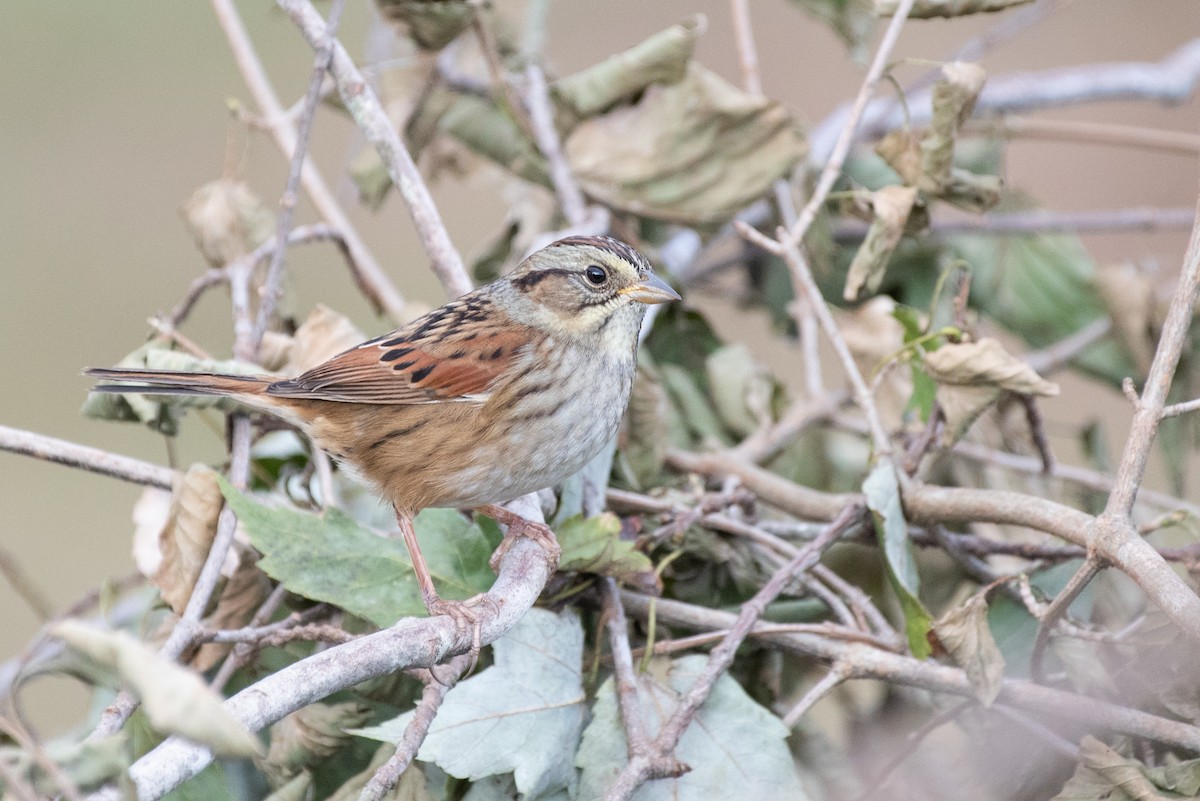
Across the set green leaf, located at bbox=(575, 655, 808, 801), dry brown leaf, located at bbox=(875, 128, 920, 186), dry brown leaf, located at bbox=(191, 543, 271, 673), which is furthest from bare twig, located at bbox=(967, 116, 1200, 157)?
dry brown leaf, located at bbox=(191, 543, 271, 673)

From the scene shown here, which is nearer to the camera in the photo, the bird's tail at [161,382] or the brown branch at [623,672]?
the brown branch at [623,672]

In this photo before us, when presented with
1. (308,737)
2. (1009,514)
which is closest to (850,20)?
(1009,514)

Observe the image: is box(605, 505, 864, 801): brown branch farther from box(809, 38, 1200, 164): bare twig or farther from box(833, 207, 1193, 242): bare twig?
box(809, 38, 1200, 164): bare twig

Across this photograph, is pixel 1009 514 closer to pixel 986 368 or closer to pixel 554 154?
pixel 986 368

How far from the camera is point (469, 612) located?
1.86m

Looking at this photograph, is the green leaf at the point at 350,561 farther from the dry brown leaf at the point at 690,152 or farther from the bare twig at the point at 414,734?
the dry brown leaf at the point at 690,152

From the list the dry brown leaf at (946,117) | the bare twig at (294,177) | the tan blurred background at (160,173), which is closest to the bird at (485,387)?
the bare twig at (294,177)

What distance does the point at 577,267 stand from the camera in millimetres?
2766

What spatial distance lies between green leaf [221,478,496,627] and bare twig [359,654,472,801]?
31 centimetres

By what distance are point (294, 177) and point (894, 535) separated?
5.07ft

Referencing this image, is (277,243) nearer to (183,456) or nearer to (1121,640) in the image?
(1121,640)

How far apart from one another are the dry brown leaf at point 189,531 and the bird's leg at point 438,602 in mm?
383

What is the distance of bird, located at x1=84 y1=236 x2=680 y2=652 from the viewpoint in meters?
2.41

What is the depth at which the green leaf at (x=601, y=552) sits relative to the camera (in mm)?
2148
